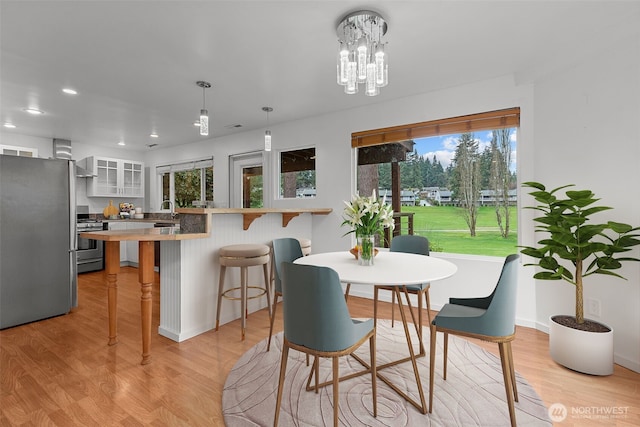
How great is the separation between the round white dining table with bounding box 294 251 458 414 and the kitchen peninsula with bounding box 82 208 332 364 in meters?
1.13

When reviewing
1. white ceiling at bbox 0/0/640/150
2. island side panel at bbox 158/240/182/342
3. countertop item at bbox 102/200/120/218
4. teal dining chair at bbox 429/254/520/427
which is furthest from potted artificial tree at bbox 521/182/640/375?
countertop item at bbox 102/200/120/218

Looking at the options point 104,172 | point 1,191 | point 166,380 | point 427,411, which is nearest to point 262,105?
point 1,191

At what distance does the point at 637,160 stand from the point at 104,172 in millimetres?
7271

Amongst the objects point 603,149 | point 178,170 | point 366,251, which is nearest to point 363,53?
point 366,251

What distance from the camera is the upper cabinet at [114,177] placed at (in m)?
5.69

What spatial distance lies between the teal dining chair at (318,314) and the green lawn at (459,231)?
2.37m

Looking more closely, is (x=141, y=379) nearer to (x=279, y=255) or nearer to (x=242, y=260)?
(x=242, y=260)

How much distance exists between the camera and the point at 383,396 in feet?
5.85

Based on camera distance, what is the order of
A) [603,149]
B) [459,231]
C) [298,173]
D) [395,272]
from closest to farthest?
[395,272]
[603,149]
[459,231]
[298,173]

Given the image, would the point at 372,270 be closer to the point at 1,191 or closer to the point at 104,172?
the point at 1,191

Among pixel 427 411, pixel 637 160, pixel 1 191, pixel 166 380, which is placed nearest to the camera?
pixel 427 411

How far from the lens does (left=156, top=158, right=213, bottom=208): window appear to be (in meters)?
5.81

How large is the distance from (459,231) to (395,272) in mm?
2073

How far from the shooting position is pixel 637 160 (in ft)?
7.00
